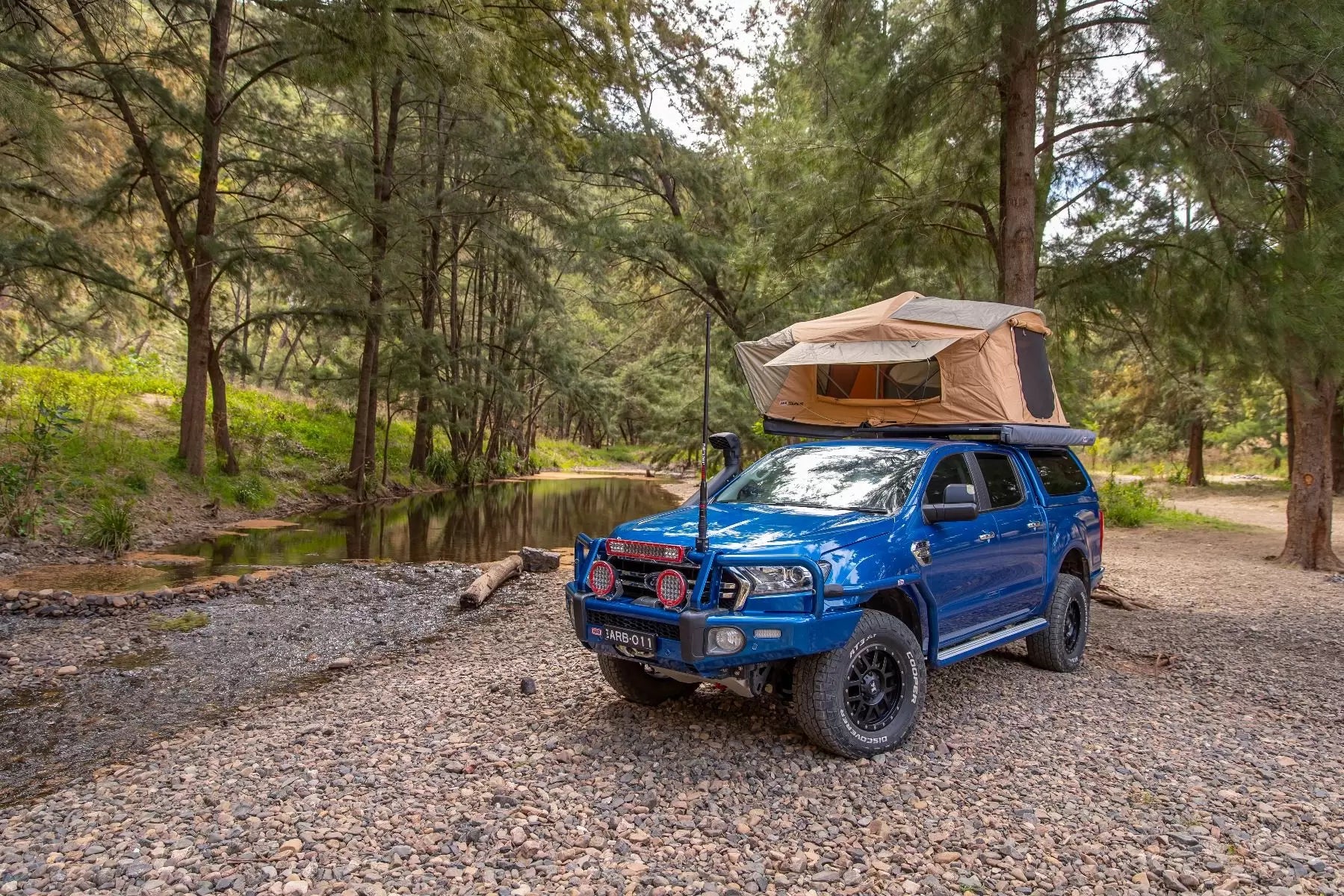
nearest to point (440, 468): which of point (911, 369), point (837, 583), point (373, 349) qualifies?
point (373, 349)

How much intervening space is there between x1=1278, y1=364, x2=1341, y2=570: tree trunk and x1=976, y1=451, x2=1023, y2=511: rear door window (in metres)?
8.61

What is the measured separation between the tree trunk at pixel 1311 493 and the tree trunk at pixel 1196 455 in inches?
730

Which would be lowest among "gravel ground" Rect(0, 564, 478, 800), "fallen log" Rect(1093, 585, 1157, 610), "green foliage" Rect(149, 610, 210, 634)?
"gravel ground" Rect(0, 564, 478, 800)

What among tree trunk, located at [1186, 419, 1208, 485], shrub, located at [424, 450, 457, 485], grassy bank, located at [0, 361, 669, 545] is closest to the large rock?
grassy bank, located at [0, 361, 669, 545]

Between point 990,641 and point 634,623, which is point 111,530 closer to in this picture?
point 634,623

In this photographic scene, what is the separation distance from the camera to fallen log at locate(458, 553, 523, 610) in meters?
9.57

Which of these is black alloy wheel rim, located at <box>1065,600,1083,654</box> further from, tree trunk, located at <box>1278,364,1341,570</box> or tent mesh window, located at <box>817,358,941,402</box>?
tree trunk, located at <box>1278,364,1341,570</box>

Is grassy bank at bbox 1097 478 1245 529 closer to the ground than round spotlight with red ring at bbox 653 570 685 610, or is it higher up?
closer to the ground

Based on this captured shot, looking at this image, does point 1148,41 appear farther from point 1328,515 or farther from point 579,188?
point 579,188

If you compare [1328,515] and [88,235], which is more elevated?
[88,235]

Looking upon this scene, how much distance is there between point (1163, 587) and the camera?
10.7 meters

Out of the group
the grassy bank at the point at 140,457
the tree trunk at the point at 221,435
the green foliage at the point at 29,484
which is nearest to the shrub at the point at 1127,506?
the grassy bank at the point at 140,457

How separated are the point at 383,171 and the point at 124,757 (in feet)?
59.8

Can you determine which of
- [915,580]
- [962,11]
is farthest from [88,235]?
[915,580]
